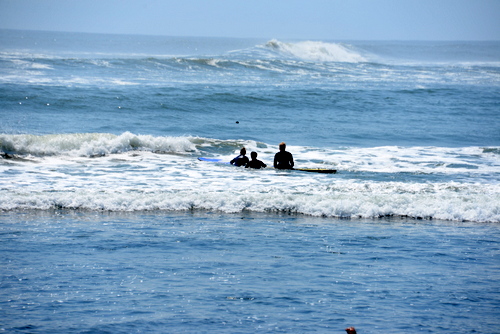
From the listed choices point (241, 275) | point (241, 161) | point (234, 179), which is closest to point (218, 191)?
point (234, 179)

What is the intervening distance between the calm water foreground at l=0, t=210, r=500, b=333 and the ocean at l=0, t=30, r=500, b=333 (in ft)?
0.10

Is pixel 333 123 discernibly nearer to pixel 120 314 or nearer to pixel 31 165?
pixel 31 165

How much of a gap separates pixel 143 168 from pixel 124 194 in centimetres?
376

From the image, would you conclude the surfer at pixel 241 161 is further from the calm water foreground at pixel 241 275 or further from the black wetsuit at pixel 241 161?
the calm water foreground at pixel 241 275

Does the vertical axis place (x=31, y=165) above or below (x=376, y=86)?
below

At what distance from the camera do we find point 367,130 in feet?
84.6

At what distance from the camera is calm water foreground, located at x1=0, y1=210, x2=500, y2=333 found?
632cm

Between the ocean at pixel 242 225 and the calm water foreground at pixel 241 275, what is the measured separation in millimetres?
30

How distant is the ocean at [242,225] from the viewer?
260 inches

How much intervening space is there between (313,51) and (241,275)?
222ft

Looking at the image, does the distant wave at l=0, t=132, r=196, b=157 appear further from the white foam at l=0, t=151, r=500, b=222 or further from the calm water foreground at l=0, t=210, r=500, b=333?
the calm water foreground at l=0, t=210, r=500, b=333

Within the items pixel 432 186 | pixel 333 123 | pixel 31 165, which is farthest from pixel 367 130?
pixel 31 165

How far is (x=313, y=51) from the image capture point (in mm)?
73000

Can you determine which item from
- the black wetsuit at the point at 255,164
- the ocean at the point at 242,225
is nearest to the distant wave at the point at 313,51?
the ocean at the point at 242,225
